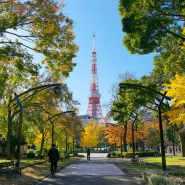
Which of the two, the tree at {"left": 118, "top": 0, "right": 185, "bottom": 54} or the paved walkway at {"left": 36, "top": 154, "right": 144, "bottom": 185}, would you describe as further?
the tree at {"left": 118, "top": 0, "right": 185, "bottom": 54}

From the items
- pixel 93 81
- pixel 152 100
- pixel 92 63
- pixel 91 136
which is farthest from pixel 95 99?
pixel 152 100

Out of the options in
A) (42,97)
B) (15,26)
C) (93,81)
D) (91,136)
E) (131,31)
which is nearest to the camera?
(15,26)

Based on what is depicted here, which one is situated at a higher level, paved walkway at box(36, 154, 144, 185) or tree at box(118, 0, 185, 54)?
tree at box(118, 0, 185, 54)

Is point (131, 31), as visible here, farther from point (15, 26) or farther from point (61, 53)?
→ point (15, 26)

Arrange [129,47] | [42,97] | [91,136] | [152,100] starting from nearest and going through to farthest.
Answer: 1. [129,47]
2. [42,97]
3. [152,100]
4. [91,136]

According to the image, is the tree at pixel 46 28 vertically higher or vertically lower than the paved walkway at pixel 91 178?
higher

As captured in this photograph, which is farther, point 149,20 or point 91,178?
point 149,20

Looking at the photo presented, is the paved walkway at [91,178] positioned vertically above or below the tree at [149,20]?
below

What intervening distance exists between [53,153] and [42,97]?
9.54m

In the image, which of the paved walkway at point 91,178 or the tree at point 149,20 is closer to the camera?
the paved walkway at point 91,178

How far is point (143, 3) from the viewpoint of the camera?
1157 centimetres

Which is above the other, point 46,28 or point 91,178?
point 46,28

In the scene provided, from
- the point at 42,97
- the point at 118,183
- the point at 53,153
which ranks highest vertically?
the point at 42,97

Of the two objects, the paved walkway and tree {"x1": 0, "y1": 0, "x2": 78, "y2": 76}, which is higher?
tree {"x1": 0, "y1": 0, "x2": 78, "y2": 76}
